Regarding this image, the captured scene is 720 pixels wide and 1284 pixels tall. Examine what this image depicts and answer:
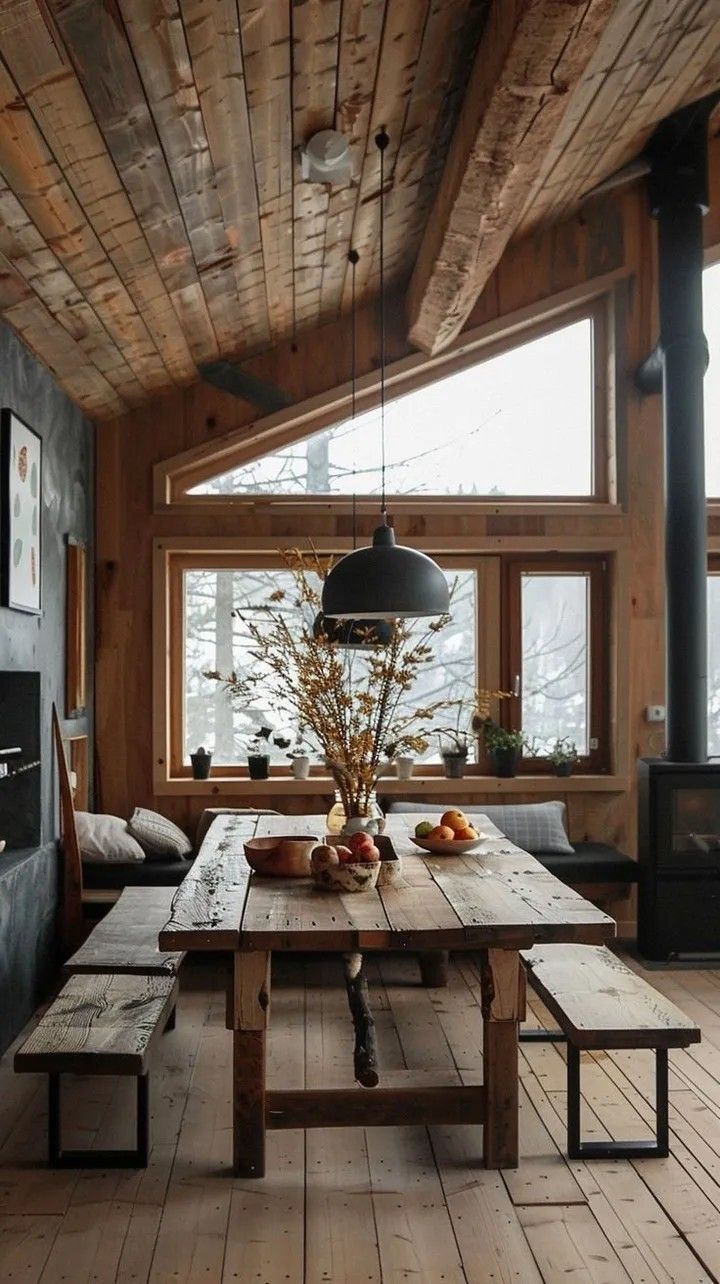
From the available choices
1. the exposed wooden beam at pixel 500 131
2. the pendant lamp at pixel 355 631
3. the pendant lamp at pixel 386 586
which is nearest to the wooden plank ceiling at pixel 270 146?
the exposed wooden beam at pixel 500 131

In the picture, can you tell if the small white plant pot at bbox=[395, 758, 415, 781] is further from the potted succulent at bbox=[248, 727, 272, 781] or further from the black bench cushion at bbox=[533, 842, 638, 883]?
the black bench cushion at bbox=[533, 842, 638, 883]

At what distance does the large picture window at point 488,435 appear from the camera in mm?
6496

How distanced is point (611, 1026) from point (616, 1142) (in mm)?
421

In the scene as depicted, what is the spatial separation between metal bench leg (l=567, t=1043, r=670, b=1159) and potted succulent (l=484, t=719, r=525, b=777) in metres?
2.83

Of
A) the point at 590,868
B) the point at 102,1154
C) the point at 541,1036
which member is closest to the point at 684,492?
the point at 590,868

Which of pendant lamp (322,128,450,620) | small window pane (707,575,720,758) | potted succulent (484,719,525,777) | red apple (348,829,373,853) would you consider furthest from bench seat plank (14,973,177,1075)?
small window pane (707,575,720,758)

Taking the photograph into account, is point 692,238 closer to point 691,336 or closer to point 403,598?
point 691,336

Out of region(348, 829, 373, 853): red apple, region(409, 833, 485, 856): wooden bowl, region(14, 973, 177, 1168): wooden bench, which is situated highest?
region(348, 829, 373, 853): red apple

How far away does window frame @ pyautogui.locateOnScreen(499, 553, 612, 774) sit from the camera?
6484 millimetres

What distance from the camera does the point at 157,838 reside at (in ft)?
18.9

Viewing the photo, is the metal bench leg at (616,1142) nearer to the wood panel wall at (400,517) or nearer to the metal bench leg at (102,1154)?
the metal bench leg at (102,1154)

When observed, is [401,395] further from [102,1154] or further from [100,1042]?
[102,1154]

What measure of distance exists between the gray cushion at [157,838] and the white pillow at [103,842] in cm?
7

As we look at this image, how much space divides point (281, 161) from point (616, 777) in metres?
3.61
